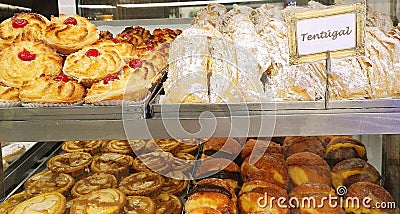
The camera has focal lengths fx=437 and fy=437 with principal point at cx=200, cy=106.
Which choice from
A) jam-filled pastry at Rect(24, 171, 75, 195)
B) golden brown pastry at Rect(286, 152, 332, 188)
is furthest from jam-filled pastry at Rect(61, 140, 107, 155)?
golden brown pastry at Rect(286, 152, 332, 188)

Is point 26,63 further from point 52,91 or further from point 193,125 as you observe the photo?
point 193,125

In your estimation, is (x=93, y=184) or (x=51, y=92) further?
(x=93, y=184)

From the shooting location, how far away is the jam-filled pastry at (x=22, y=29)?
5.93 ft

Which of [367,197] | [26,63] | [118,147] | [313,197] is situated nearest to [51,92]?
[26,63]

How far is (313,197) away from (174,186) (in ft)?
2.01

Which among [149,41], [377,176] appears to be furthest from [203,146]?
[377,176]

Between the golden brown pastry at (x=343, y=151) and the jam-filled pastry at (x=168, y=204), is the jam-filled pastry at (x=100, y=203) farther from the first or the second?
the golden brown pastry at (x=343, y=151)

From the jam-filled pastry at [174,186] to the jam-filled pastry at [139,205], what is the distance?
0.14 m

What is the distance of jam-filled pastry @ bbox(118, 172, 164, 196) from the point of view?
6.14 ft

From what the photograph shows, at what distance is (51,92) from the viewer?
56.5 inches

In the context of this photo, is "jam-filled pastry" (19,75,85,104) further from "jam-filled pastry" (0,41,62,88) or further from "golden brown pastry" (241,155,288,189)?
"golden brown pastry" (241,155,288,189)

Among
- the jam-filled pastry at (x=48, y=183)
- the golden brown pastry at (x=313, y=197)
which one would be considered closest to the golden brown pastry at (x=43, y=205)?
the jam-filled pastry at (x=48, y=183)

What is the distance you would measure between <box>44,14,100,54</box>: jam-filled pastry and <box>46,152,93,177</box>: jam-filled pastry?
60cm

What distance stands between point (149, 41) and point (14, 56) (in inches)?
28.4
